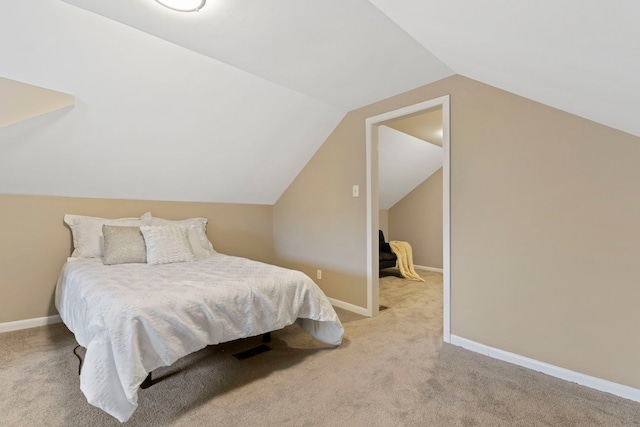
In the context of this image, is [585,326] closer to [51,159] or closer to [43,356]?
[43,356]

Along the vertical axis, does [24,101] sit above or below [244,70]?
below

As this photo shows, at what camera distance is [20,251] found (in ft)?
8.73

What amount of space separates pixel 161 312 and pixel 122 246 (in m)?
1.41

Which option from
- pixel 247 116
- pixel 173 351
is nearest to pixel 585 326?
pixel 173 351

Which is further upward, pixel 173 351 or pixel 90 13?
pixel 90 13

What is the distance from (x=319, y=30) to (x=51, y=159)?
2313 mm

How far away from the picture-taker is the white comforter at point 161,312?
56.2 inches

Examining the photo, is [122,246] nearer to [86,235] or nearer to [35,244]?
[86,235]

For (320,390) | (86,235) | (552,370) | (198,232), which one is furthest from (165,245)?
(552,370)

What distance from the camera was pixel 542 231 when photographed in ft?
6.61

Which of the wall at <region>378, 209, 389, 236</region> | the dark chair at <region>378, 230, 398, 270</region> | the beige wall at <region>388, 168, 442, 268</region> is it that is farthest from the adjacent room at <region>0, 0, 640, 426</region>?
the wall at <region>378, 209, 389, 236</region>

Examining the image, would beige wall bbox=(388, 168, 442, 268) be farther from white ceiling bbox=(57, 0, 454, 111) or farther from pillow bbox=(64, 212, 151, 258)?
pillow bbox=(64, 212, 151, 258)

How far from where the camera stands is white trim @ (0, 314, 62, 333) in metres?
2.61

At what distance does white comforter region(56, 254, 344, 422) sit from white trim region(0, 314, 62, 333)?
397 millimetres
